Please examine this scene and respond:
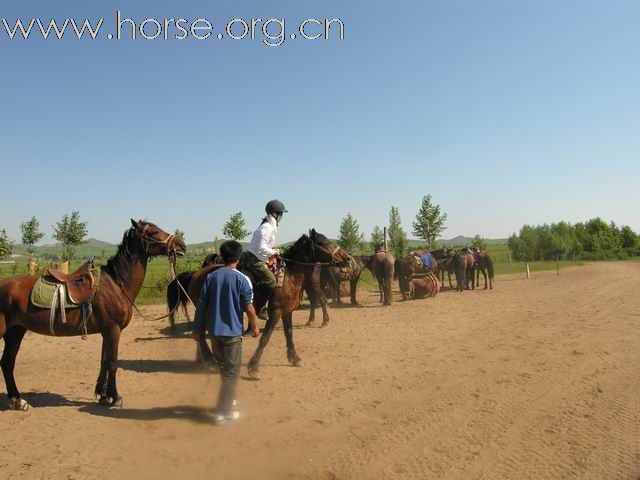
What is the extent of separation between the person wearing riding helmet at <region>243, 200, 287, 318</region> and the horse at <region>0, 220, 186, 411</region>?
1.30 metres

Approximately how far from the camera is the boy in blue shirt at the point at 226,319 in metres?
4.83

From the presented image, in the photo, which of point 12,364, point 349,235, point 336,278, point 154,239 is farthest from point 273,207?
point 349,235

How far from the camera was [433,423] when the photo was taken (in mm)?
4840

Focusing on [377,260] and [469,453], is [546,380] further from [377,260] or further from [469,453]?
[377,260]

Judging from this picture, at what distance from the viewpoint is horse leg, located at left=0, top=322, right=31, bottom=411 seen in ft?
17.6

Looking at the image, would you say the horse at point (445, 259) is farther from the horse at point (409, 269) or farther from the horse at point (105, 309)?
the horse at point (105, 309)

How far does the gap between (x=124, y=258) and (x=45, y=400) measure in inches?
90.4

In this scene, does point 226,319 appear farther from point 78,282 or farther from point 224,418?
point 78,282

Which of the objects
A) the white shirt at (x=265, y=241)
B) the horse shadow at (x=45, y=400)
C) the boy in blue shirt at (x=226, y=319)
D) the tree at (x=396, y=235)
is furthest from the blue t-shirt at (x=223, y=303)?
the tree at (x=396, y=235)

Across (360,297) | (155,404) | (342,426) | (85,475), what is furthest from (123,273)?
(360,297)

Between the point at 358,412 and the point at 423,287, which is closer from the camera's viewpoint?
the point at 358,412

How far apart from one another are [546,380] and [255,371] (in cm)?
453

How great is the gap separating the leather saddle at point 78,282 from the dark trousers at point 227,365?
190cm

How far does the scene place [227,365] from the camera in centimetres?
484
